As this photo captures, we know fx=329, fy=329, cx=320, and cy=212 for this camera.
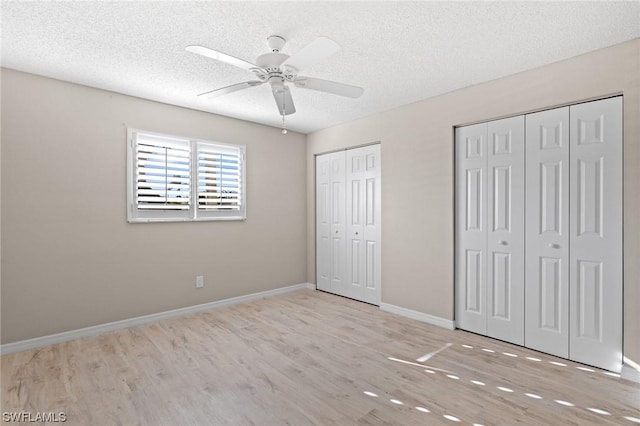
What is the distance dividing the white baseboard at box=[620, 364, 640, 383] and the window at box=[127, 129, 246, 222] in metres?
4.04

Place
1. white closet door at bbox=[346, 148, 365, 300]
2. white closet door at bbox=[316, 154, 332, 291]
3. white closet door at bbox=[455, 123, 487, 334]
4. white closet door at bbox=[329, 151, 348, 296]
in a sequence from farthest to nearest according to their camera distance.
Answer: white closet door at bbox=[316, 154, 332, 291]
white closet door at bbox=[329, 151, 348, 296]
white closet door at bbox=[346, 148, 365, 300]
white closet door at bbox=[455, 123, 487, 334]

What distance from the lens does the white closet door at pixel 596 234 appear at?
250 cm

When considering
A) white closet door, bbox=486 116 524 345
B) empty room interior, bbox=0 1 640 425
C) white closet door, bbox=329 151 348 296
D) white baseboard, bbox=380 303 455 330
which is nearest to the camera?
empty room interior, bbox=0 1 640 425

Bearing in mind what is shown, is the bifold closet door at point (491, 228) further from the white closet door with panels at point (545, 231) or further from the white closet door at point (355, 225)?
the white closet door at point (355, 225)

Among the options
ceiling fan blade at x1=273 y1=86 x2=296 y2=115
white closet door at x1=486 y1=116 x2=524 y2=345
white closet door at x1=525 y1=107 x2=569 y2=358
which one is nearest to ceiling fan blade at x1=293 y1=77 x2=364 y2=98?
ceiling fan blade at x1=273 y1=86 x2=296 y2=115

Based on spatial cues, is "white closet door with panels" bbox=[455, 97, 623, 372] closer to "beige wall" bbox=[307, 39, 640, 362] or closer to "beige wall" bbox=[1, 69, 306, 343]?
"beige wall" bbox=[307, 39, 640, 362]

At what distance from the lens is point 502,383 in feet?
7.82

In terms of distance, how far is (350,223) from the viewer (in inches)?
185

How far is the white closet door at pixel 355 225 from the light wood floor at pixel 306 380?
116 centimetres

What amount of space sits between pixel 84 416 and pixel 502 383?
2.80 m

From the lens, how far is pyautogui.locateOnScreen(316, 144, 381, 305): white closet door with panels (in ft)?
14.4

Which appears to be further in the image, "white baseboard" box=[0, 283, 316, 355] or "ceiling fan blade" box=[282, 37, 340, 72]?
"white baseboard" box=[0, 283, 316, 355]

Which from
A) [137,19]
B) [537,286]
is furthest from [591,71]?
[137,19]

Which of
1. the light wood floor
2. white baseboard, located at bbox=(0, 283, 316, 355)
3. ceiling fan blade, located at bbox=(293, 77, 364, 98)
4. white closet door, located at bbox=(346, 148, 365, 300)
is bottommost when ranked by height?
the light wood floor
